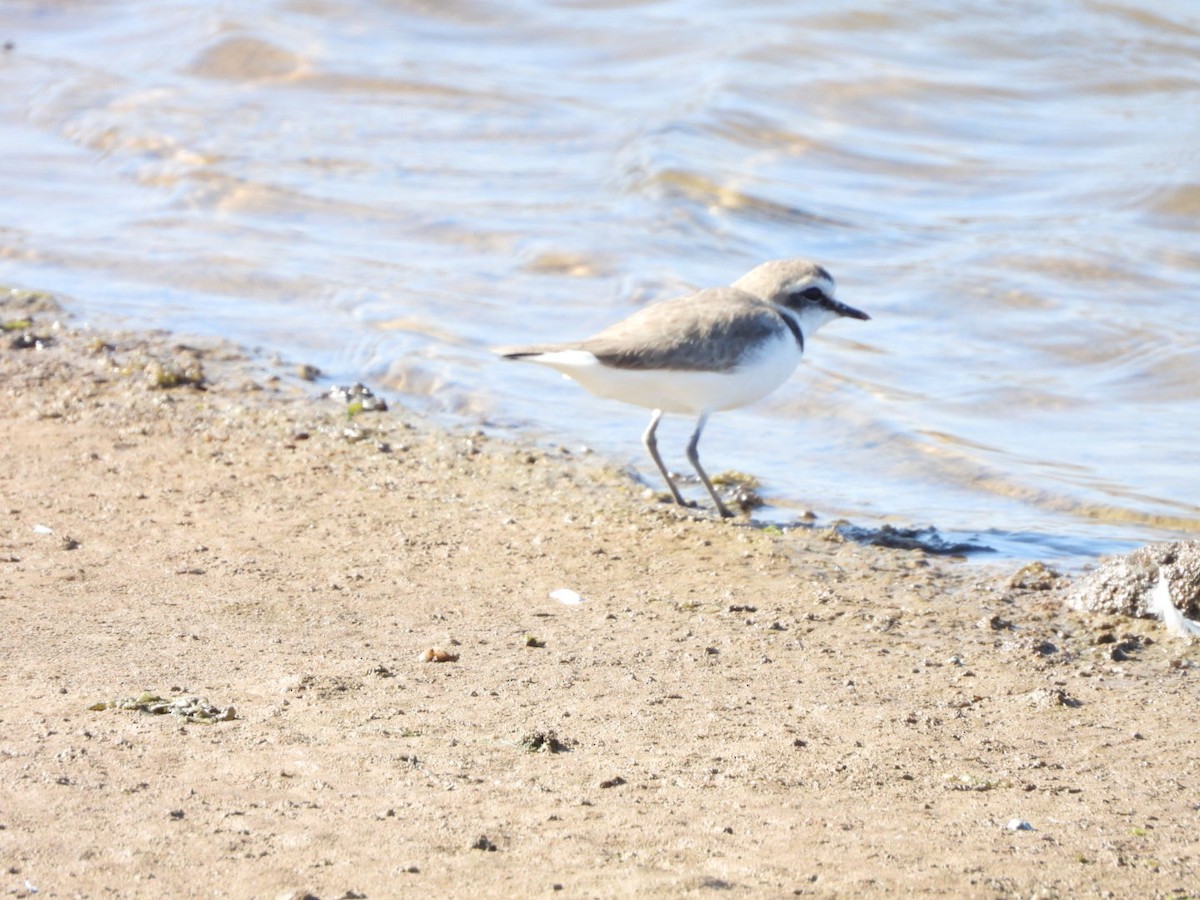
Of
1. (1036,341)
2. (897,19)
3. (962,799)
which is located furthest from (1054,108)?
(962,799)

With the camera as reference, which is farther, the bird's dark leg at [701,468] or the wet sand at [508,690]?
the bird's dark leg at [701,468]

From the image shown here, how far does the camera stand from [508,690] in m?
4.68

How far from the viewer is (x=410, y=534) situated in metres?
6.24

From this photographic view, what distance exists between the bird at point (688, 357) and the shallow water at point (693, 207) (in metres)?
0.60

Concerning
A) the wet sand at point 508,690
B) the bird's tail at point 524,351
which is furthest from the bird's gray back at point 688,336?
the wet sand at point 508,690

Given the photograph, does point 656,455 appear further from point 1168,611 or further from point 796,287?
point 1168,611

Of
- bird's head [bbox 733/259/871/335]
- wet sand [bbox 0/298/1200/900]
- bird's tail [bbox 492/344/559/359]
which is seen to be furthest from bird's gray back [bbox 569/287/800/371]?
wet sand [bbox 0/298/1200/900]

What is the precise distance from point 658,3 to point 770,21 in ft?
5.11

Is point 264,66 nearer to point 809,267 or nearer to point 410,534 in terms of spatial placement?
point 809,267

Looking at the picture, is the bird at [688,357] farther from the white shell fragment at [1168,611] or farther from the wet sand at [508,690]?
the white shell fragment at [1168,611]

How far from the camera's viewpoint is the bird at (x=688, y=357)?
6.77 metres

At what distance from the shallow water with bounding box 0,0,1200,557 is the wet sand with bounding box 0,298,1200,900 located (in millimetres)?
1260

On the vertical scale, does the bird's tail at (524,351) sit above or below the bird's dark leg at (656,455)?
above

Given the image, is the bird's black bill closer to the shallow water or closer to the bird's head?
the bird's head
